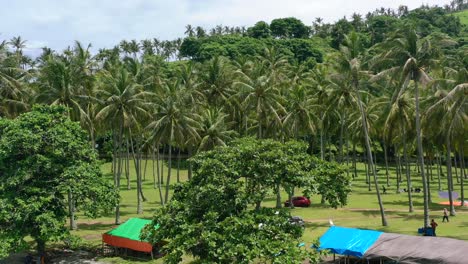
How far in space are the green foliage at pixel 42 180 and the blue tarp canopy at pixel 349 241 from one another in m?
15.5

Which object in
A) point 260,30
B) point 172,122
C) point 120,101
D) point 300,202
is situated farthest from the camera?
point 260,30

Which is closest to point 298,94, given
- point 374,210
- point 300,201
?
point 300,201

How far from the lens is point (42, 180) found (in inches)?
1265

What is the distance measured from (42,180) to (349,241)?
2093 cm

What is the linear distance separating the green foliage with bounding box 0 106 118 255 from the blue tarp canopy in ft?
51.0

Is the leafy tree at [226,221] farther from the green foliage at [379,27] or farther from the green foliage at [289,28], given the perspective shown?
the green foliage at [289,28]

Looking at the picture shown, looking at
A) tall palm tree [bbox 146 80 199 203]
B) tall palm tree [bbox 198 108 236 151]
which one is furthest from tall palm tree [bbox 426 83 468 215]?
tall palm tree [bbox 146 80 199 203]

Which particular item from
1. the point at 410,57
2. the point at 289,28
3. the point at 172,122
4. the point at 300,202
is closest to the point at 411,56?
the point at 410,57

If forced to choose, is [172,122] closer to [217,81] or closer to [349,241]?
[217,81]

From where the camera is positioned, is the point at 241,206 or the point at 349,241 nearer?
the point at 241,206

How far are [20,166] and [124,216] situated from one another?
21121 millimetres

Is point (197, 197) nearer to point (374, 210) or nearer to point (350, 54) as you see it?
point (350, 54)

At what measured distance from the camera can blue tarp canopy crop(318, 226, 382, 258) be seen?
27.6 metres

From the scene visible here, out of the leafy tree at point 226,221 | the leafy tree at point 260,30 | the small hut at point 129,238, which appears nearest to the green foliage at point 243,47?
the leafy tree at point 260,30
